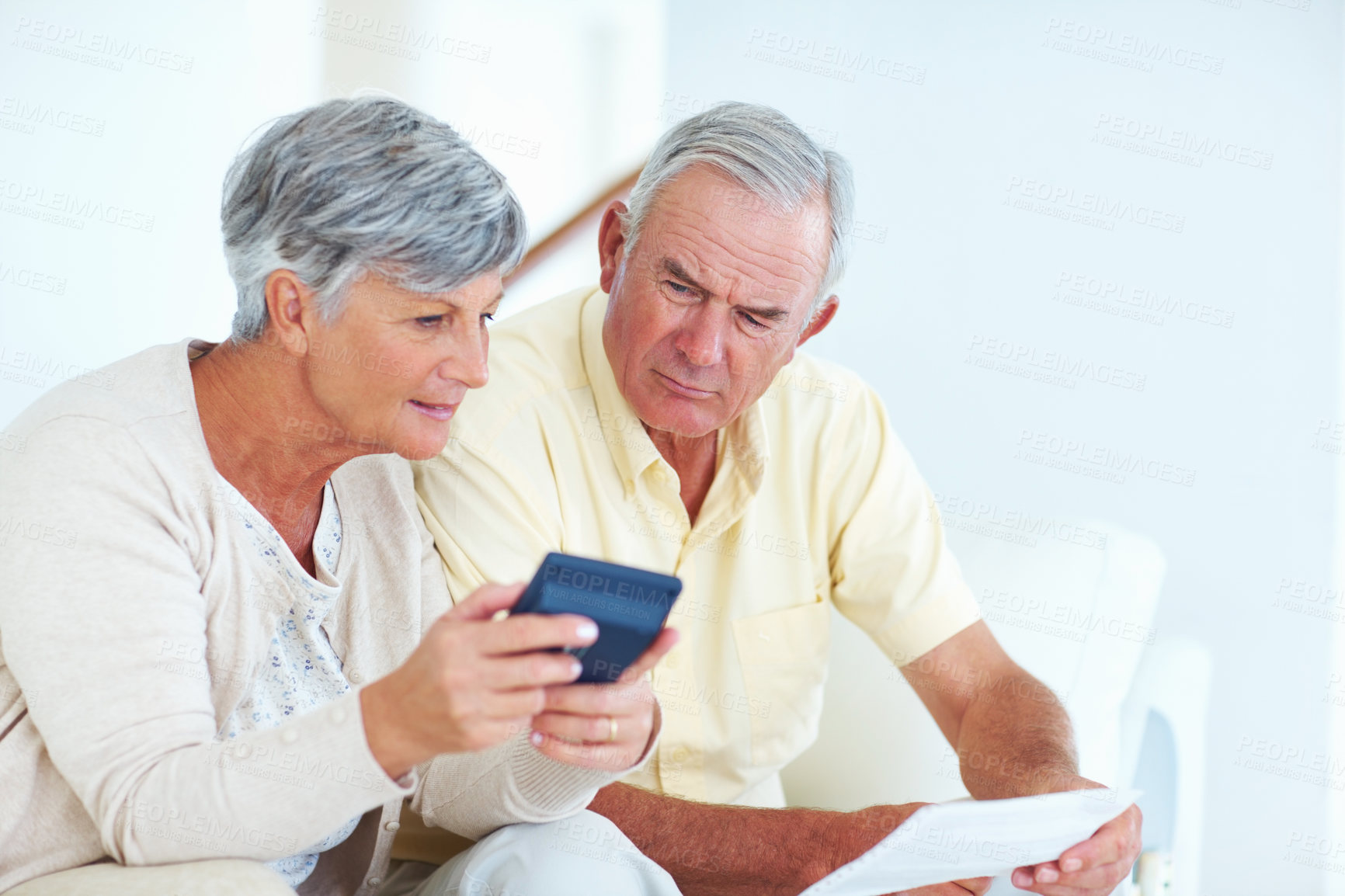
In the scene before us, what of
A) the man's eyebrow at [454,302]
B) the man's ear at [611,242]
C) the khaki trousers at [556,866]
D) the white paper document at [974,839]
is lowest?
the khaki trousers at [556,866]

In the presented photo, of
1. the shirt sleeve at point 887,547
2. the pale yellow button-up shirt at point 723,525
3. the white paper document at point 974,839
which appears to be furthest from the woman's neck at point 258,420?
the shirt sleeve at point 887,547

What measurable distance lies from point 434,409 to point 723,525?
62 cm

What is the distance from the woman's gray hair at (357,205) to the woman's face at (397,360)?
19 millimetres

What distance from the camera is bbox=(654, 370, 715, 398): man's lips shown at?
1703mm

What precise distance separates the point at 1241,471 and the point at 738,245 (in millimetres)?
1624

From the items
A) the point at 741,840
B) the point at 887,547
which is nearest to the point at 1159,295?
the point at 887,547

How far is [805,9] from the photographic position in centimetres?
311

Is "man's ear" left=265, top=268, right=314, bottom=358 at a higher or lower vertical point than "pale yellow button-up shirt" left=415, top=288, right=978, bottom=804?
higher

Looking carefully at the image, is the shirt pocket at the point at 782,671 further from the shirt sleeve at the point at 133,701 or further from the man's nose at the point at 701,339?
the shirt sleeve at the point at 133,701

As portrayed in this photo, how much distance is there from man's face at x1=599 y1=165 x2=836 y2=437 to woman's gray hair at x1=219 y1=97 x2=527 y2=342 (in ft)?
1.35

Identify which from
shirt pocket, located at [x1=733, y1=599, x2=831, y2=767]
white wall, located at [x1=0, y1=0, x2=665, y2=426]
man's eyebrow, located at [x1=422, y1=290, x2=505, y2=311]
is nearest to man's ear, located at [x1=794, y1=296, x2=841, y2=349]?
shirt pocket, located at [x1=733, y1=599, x2=831, y2=767]

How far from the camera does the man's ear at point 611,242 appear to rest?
1.83 m

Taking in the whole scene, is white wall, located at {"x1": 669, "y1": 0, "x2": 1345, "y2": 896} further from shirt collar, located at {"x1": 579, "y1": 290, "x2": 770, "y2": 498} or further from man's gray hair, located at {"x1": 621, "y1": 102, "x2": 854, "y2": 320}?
man's gray hair, located at {"x1": 621, "y1": 102, "x2": 854, "y2": 320}

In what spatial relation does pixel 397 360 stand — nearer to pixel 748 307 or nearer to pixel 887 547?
pixel 748 307
